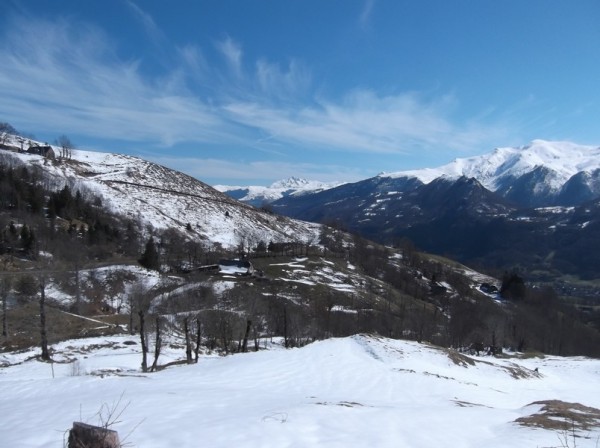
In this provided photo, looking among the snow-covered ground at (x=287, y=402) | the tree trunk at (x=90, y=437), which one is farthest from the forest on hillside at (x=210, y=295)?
the tree trunk at (x=90, y=437)

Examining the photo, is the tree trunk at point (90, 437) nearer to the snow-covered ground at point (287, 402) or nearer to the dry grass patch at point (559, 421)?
the snow-covered ground at point (287, 402)

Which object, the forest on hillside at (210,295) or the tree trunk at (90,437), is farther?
the forest on hillside at (210,295)

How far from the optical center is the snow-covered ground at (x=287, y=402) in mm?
10219

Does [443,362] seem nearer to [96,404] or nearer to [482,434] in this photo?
[482,434]

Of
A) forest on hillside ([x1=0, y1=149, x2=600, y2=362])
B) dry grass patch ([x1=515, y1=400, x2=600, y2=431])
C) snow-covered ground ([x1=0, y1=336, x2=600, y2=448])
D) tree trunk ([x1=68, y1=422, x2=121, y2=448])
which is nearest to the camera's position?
tree trunk ([x1=68, y1=422, x2=121, y2=448])

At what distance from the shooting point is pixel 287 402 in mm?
16062

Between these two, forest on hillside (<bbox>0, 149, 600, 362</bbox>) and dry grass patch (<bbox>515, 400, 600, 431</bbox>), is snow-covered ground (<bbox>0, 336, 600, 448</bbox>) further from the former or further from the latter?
forest on hillside (<bbox>0, 149, 600, 362</bbox>)

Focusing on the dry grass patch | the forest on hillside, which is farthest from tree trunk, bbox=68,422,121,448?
the forest on hillside

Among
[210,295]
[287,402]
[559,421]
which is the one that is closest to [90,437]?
[287,402]

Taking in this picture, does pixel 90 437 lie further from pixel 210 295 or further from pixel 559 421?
pixel 210 295

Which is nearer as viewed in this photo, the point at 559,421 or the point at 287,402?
the point at 559,421

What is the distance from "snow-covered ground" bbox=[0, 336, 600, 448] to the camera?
10219 mm

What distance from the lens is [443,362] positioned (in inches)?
1586

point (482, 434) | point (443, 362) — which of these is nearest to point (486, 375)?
point (443, 362)
